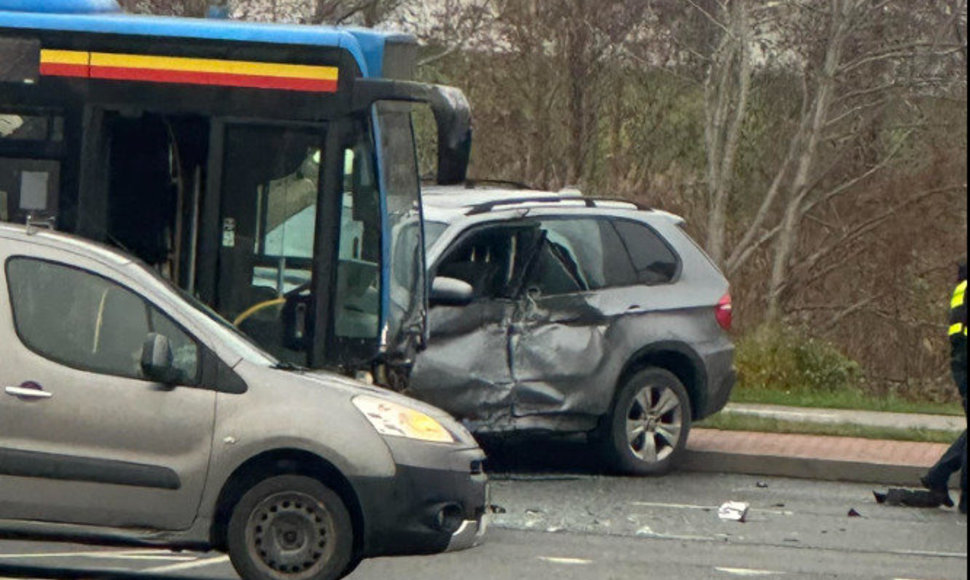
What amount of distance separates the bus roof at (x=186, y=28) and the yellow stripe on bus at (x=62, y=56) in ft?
0.41

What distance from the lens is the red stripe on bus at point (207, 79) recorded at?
11.4 meters

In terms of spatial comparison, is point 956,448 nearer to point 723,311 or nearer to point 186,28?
point 723,311

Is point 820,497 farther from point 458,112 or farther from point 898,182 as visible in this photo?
point 898,182

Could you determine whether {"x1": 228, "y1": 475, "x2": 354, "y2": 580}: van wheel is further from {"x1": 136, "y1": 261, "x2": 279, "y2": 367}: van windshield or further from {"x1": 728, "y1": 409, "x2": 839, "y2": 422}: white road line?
{"x1": 728, "y1": 409, "x2": 839, "y2": 422}: white road line

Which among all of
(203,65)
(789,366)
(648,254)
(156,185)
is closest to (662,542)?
(156,185)

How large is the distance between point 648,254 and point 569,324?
1033 millimetres

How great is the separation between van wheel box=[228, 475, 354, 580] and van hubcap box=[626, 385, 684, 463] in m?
5.61

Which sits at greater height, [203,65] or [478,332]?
[203,65]

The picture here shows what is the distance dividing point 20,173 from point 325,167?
5.49 feet

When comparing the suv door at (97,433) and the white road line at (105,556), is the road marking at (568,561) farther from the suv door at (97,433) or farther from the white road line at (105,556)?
the suv door at (97,433)

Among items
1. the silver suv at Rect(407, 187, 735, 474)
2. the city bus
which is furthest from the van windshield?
the silver suv at Rect(407, 187, 735, 474)

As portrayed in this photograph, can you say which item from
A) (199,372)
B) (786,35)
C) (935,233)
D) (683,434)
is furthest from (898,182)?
(199,372)

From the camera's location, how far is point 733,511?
12719 millimetres

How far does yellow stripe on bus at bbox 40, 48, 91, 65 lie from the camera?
37.8 feet
